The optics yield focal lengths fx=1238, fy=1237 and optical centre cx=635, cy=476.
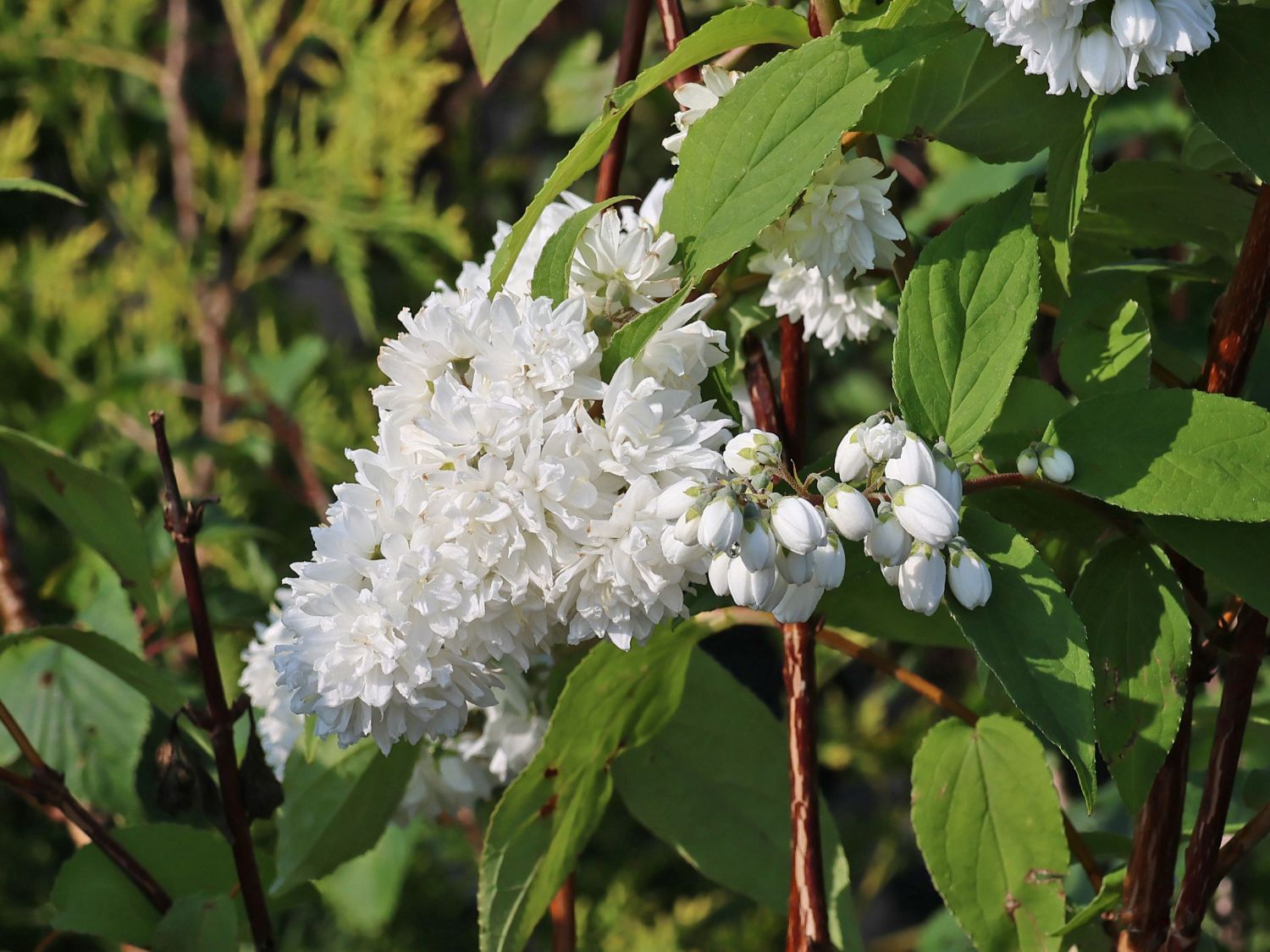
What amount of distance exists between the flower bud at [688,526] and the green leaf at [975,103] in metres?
0.24

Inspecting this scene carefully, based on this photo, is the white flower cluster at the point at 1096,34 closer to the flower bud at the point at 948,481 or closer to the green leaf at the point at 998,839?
the flower bud at the point at 948,481

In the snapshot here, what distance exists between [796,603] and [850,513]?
5cm

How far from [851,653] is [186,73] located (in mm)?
1824

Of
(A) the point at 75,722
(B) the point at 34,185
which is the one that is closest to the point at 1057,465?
(B) the point at 34,185

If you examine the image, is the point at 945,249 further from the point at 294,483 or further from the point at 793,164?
the point at 294,483

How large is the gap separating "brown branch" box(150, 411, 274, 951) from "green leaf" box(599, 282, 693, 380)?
243 mm

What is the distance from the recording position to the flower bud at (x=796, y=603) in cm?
52

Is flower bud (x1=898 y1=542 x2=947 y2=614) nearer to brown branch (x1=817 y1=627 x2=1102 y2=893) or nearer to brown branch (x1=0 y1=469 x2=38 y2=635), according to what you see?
brown branch (x1=817 y1=627 x2=1102 y2=893)

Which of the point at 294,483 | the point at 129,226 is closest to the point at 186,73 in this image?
the point at 129,226

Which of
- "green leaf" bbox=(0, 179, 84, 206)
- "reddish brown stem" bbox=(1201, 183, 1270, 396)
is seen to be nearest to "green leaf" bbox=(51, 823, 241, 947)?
"green leaf" bbox=(0, 179, 84, 206)

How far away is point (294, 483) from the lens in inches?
75.0

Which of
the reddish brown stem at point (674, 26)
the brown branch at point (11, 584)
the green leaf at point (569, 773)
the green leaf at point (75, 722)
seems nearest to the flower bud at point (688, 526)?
the green leaf at point (569, 773)

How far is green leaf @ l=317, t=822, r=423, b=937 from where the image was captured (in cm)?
132

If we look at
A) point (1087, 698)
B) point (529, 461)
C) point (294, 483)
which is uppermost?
point (529, 461)
